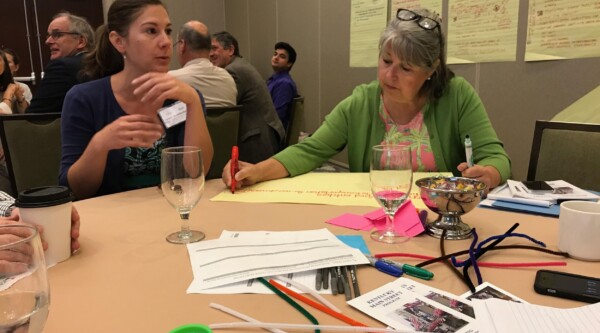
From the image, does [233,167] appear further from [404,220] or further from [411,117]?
[411,117]

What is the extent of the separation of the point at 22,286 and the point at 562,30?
244cm

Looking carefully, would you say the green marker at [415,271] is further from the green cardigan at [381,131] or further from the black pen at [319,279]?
the green cardigan at [381,131]

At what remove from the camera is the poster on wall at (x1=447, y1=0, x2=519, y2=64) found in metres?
2.49

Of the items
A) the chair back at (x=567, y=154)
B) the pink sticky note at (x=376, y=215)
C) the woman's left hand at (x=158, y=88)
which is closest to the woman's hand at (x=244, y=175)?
the woman's left hand at (x=158, y=88)

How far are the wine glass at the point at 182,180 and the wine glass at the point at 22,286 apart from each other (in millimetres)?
471

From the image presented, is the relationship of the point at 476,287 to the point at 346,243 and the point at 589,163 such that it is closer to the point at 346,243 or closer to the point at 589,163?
the point at 346,243

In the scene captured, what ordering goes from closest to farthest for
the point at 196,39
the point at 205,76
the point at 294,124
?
the point at 205,76 < the point at 196,39 < the point at 294,124

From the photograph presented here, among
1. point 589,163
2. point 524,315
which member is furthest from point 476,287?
point 589,163

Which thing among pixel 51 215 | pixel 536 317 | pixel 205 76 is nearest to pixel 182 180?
pixel 51 215

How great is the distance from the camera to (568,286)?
0.74 m

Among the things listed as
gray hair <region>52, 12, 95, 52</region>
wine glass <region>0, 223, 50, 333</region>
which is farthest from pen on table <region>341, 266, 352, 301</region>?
gray hair <region>52, 12, 95, 52</region>

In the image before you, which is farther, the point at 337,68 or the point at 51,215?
the point at 337,68

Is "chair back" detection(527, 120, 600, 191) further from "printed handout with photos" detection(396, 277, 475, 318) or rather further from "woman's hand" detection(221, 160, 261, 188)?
"printed handout with photos" detection(396, 277, 475, 318)

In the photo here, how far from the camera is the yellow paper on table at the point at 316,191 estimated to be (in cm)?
126
